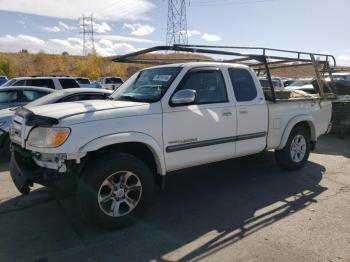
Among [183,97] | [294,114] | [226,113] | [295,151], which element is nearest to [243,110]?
[226,113]

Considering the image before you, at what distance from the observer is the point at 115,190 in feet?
13.8

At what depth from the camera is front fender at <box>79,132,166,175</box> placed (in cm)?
390

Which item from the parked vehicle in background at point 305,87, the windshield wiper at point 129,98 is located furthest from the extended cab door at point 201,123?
the parked vehicle in background at point 305,87

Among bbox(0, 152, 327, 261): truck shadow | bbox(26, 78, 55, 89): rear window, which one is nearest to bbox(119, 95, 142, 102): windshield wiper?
bbox(0, 152, 327, 261): truck shadow

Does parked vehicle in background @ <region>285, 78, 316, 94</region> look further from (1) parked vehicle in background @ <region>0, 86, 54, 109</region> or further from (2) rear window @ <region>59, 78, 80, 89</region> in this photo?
(2) rear window @ <region>59, 78, 80, 89</region>

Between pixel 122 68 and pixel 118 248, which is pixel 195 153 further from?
pixel 122 68

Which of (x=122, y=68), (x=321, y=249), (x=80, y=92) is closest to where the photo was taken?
(x=321, y=249)

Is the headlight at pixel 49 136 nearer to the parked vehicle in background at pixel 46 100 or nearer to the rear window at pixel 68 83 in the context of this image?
the parked vehicle in background at pixel 46 100

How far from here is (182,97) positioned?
4520 millimetres

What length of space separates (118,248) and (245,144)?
2566 mm

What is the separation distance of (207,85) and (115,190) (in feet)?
6.46

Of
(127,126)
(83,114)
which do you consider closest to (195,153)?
(127,126)

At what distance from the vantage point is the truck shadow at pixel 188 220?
3.74 m

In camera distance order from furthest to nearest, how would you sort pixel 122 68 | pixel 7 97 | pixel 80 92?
pixel 122 68
pixel 7 97
pixel 80 92
